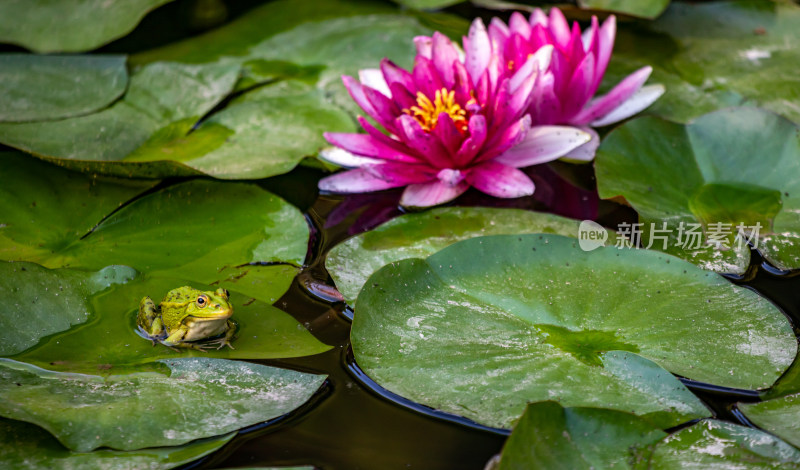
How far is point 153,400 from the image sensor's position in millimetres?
1747

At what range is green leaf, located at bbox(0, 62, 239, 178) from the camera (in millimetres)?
2565

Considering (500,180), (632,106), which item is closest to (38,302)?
(500,180)

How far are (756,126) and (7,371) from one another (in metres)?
2.63

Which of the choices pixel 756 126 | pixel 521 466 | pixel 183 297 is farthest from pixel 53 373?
pixel 756 126

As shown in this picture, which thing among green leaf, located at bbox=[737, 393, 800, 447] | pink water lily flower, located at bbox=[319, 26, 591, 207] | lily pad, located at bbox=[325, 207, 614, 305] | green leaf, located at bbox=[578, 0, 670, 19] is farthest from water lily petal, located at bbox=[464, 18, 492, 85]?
green leaf, located at bbox=[737, 393, 800, 447]

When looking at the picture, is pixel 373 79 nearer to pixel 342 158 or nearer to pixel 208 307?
pixel 342 158

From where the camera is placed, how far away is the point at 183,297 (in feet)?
6.54

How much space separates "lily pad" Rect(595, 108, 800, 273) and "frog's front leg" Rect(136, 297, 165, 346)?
5.08 feet

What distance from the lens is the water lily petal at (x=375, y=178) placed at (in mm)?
2561

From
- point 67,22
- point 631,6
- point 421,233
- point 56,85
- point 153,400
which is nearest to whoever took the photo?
point 153,400

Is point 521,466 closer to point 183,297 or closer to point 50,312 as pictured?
point 183,297

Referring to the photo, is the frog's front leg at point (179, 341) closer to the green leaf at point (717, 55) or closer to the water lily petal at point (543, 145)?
the water lily petal at point (543, 145)

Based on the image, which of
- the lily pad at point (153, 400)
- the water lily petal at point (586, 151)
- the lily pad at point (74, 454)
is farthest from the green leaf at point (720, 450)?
the water lily petal at point (586, 151)

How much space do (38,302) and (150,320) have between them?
0.34 meters
